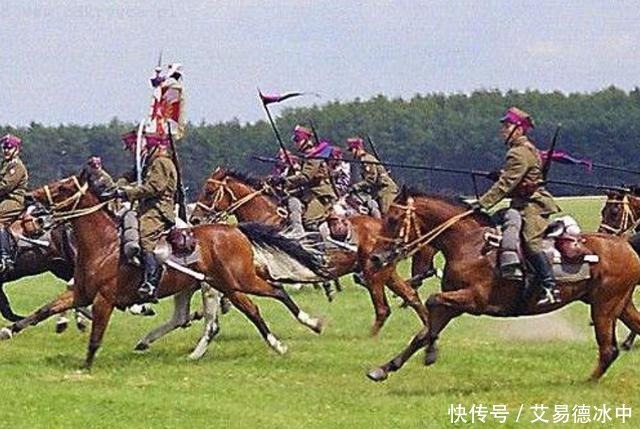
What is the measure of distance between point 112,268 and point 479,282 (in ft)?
14.5

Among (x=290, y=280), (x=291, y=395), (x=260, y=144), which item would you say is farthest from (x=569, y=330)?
(x=260, y=144)

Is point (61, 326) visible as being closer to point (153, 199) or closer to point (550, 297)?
point (153, 199)

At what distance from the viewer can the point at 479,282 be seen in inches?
584

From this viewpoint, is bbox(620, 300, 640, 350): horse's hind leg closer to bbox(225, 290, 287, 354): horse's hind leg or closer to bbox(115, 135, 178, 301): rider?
bbox(225, 290, 287, 354): horse's hind leg

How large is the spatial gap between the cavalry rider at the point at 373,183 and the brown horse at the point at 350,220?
2.15 m

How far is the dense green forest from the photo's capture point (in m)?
90.9

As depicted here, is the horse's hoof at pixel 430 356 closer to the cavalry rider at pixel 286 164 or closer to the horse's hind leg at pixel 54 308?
the horse's hind leg at pixel 54 308

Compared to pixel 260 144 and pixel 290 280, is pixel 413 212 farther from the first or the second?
pixel 260 144

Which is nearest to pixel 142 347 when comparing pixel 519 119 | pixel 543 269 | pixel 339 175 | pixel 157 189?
pixel 157 189

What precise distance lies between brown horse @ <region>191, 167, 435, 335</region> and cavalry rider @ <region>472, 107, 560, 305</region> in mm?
4429

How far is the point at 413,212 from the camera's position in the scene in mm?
15664

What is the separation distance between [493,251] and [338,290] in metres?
12.5

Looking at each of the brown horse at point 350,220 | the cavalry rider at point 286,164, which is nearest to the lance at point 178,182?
the brown horse at point 350,220

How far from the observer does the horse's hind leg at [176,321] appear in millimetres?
18453
